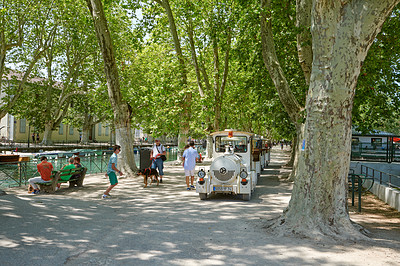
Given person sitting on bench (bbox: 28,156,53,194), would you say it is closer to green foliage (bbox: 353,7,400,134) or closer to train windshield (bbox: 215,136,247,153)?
train windshield (bbox: 215,136,247,153)

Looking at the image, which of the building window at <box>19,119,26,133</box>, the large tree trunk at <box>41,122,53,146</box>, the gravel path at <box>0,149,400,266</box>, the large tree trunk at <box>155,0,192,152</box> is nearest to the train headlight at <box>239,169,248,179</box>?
the gravel path at <box>0,149,400,266</box>

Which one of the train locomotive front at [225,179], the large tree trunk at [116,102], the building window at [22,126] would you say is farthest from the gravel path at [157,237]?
the building window at [22,126]

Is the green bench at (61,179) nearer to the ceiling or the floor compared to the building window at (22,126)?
nearer to the floor

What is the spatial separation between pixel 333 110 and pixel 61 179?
9.44m

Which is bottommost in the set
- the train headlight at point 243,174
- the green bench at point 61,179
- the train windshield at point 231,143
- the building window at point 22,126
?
the green bench at point 61,179

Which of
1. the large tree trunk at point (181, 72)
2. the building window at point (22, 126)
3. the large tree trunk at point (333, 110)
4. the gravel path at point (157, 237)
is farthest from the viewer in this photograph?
the building window at point (22, 126)

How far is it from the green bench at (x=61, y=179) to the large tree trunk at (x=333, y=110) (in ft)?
27.0

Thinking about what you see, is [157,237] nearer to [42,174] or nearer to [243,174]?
[243,174]

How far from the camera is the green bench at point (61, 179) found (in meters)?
11.3

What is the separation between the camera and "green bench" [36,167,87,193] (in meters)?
11.3

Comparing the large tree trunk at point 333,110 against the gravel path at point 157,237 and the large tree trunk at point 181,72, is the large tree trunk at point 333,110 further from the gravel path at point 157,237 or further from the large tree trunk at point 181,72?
the large tree trunk at point 181,72

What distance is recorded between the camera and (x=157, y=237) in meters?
6.17

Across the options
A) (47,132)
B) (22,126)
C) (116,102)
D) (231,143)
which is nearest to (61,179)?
(116,102)

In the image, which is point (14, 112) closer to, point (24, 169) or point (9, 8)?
point (9, 8)
